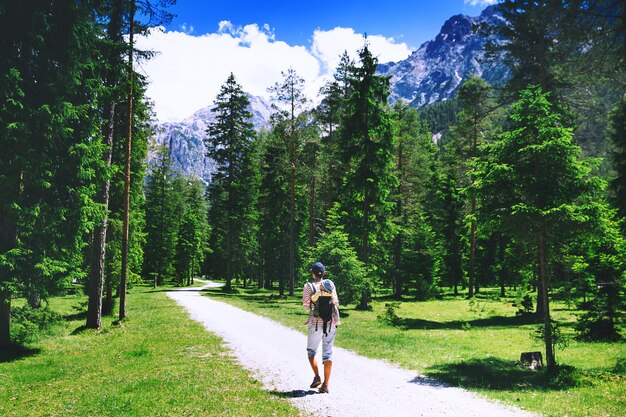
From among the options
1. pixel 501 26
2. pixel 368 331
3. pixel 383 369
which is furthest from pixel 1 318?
pixel 501 26

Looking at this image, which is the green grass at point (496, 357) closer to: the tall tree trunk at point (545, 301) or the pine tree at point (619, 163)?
the tall tree trunk at point (545, 301)

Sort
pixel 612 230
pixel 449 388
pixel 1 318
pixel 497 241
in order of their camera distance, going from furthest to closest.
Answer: pixel 497 241 → pixel 612 230 → pixel 1 318 → pixel 449 388

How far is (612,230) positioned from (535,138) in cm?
734

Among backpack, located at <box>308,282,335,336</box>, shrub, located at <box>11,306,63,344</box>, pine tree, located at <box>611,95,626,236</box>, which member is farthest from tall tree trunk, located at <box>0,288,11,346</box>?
pine tree, located at <box>611,95,626,236</box>

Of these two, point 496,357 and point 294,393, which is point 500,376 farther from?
point 294,393

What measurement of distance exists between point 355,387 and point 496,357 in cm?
641

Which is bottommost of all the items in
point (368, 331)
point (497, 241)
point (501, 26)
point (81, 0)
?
point (368, 331)

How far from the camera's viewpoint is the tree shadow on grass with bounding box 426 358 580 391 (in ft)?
30.0

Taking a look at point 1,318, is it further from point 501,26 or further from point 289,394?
point 501,26

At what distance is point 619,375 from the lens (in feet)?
32.7

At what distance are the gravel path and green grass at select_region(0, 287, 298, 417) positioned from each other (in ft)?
1.77

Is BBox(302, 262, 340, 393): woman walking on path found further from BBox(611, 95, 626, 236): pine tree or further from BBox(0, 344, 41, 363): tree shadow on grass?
BBox(611, 95, 626, 236): pine tree

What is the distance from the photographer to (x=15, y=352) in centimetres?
1312

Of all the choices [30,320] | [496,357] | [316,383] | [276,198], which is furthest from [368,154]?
[30,320]
